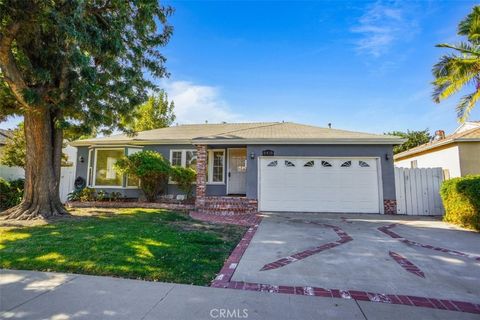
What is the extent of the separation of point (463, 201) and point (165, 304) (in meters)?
9.09

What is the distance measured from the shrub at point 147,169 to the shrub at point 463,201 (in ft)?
35.7

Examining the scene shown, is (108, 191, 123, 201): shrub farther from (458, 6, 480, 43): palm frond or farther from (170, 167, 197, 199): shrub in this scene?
(458, 6, 480, 43): palm frond

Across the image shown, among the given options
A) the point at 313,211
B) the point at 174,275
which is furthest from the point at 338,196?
the point at 174,275

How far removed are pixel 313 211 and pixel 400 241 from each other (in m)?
4.27

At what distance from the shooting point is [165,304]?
281 cm

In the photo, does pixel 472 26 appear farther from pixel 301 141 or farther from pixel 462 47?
pixel 301 141

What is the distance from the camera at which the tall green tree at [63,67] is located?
251 inches

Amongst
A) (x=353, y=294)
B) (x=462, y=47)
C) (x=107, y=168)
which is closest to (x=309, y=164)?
(x=462, y=47)

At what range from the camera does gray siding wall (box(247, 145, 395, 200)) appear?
32.4ft

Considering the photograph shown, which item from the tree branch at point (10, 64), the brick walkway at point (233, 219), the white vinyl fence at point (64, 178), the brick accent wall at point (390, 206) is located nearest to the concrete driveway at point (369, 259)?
the brick walkway at point (233, 219)

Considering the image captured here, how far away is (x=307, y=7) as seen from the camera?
8664mm

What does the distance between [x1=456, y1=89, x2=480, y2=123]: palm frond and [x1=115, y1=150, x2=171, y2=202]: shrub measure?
42.2 feet

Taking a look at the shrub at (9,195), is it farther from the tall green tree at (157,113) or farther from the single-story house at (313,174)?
the tall green tree at (157,113)

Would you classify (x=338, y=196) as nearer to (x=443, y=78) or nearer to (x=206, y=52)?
(x=443, y=78)
